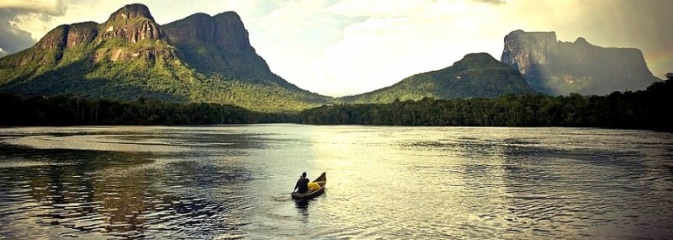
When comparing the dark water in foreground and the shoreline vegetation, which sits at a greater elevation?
the shoreline vegetation

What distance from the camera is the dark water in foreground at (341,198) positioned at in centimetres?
2558

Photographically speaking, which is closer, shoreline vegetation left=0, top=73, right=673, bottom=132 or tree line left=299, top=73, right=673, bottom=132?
tree line left=299, top=73, right=673, bottom=132

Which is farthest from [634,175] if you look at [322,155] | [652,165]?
[322,155]

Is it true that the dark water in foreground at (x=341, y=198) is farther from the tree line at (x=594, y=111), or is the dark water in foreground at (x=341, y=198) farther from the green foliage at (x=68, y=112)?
the green foliage at (x=68, y=112)

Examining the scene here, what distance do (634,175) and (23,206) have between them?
4628 centimetres

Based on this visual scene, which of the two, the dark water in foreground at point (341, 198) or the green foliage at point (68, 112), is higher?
the green foliage at point (68, 112)

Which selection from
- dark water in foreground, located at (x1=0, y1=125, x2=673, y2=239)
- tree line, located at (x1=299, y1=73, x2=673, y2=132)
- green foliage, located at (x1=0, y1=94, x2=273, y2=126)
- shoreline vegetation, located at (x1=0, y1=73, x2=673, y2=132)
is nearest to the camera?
dark water in foreground, located at (x1=0, y1=125, x2=673, y2=239)

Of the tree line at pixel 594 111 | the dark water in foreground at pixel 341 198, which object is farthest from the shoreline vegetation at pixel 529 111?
the dark water in foreground at pixel 341 198

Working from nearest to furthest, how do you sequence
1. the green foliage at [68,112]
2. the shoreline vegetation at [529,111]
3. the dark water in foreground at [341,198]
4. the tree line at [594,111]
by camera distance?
the dark water in foreground at [341,198], the tree line at [594,111], the shoreline vegetation at [529,111], the green foliage at [68,112]

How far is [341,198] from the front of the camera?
36.4 meters

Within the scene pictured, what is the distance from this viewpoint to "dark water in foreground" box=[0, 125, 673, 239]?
2558cm

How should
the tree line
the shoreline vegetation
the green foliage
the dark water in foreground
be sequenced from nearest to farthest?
the dark water in foreground < the tree line < the shoreline vegetation < the green foliage

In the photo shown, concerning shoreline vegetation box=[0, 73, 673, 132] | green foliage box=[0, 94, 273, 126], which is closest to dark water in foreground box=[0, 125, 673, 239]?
shoreline vegetation box=[0, 73, 673, 132]

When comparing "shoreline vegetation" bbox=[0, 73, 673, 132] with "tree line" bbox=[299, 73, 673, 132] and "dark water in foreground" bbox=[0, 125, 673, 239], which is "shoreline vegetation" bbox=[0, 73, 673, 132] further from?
"dark water in foreground" bbox=[0, 125, 673, 239]
